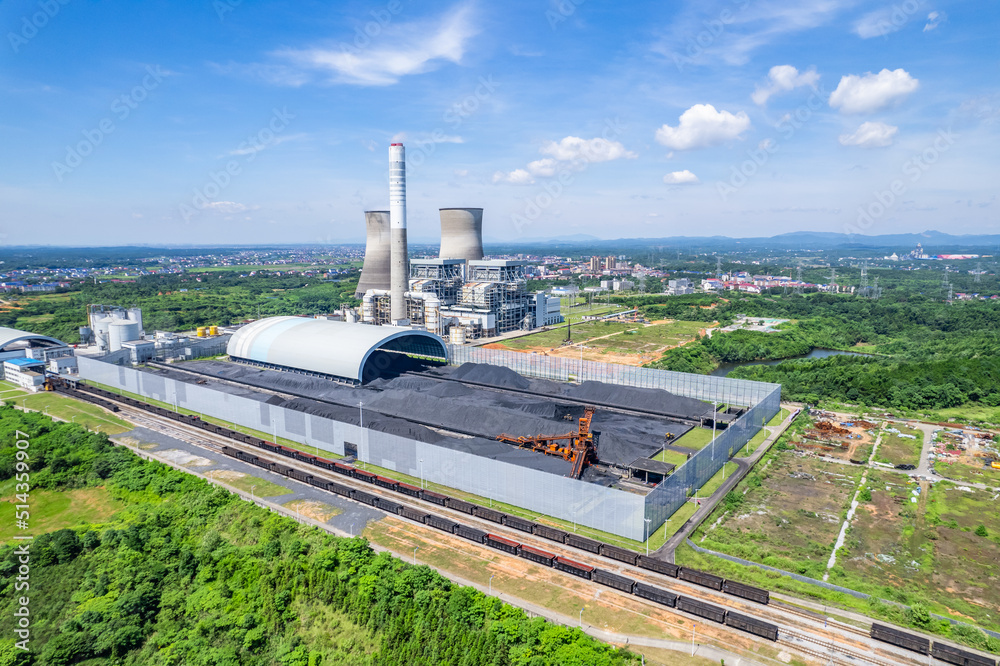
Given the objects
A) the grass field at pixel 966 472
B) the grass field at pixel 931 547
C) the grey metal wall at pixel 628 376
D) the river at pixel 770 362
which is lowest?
the river at pixel 770 362

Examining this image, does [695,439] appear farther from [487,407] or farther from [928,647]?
[928,647]

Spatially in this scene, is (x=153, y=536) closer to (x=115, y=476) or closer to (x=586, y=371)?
(x=115, y=476)

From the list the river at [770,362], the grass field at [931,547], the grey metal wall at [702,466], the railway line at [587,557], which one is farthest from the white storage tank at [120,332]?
the grass field at [931,547]

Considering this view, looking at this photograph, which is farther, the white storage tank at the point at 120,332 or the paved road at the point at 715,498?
the white storage tank at the point at 120,332

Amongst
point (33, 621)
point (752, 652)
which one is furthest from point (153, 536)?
point (752, 652)

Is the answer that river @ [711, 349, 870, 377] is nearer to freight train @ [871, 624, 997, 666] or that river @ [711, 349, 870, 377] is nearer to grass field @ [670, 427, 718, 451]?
grass field @ [670, 427, 718, 451]

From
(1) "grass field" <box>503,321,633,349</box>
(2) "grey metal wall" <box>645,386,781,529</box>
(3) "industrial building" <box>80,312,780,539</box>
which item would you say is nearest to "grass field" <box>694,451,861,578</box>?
(2) "grey metal wall" <box>645,386,781,529</box>

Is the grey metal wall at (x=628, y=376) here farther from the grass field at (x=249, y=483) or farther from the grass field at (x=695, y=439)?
the grass field at (x=249, y=483)
